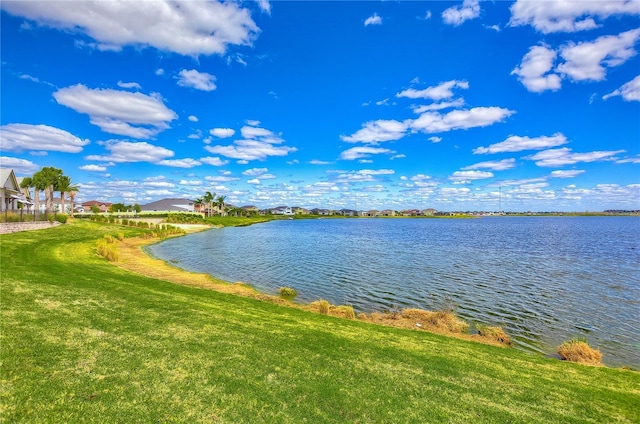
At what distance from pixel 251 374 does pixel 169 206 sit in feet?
658

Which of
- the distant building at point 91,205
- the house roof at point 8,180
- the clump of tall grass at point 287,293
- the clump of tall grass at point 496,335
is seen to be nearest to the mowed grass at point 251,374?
the clump of tall grass at point 496,335

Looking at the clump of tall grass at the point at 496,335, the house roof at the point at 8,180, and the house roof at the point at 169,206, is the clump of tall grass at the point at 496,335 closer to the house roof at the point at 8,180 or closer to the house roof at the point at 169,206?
the house roof at the point at 8,180

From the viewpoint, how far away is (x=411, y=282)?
25.5m

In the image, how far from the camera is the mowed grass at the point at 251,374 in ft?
18.7

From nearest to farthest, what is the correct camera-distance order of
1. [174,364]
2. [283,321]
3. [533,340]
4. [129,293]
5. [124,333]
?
[174,364], [124,333], [283,321], [129,293], [533,340]

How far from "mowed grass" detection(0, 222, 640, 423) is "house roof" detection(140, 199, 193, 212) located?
612 ft

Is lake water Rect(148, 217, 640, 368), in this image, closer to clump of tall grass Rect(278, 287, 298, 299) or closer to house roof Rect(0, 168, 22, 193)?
clump of tall grass Rect(278, 287, 298, 299)

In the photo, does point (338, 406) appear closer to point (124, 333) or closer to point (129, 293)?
point (124, 333)

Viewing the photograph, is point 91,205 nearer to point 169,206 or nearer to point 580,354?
point 169,206

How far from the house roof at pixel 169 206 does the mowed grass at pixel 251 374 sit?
186606 mm

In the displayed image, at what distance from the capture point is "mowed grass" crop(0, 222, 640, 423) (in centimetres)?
570

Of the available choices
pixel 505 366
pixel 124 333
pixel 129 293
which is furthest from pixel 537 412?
pixel 129 293

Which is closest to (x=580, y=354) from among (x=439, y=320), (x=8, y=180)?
(x=439, y=320)

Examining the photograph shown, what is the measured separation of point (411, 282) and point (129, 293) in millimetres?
19449
